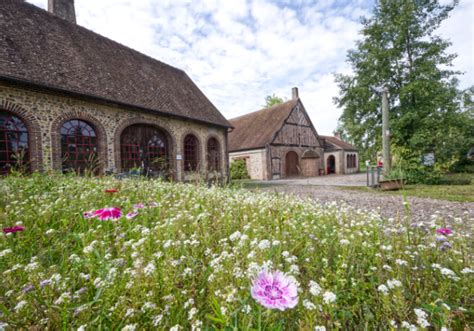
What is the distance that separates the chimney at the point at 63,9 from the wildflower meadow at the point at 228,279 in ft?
48.9

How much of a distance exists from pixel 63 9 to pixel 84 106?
8.05 metres

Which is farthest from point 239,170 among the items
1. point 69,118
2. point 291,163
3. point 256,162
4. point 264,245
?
point 264,245

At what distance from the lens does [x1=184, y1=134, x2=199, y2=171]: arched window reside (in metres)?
12.9

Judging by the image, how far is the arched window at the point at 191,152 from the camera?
1290 cm

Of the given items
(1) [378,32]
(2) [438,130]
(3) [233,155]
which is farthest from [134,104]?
(2) [438,130]

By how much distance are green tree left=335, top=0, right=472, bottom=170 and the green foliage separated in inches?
390

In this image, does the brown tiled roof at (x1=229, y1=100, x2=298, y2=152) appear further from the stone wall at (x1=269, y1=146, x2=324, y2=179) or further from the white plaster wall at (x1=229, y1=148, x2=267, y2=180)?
the stone wall at (x1=269, y1=146, x2=324, y2=179)

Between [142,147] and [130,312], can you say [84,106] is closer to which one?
[142,147]

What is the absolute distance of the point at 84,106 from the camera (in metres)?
8.85

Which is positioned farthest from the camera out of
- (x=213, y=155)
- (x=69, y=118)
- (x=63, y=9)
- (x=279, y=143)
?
(x=279, y=143)

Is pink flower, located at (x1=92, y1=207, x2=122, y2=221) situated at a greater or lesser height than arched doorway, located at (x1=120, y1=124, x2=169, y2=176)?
lesser

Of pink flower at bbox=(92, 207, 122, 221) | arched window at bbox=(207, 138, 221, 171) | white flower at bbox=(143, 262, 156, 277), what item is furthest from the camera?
arched window at bbox=(207, 138, 221, 171)

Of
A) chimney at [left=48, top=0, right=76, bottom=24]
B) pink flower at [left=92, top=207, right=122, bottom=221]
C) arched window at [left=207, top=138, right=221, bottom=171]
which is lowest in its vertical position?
pink flower at [left=92, top=207, right=122, bottom=221]

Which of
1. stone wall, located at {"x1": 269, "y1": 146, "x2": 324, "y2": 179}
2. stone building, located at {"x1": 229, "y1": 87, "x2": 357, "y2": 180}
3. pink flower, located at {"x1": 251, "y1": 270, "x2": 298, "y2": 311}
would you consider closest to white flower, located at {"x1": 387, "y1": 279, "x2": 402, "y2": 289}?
pink flower, located at {"x1": 251, "y1": 270, "x2": 298, "y2": 311}
